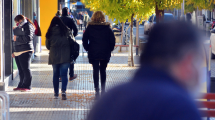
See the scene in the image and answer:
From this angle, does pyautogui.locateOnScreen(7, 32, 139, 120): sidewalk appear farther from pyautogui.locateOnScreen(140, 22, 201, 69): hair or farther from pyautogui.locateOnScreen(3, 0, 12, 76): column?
pyautogui.locateOnScreen(140, 22, 201, 69): hair

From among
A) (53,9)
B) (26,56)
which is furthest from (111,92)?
(53,9)

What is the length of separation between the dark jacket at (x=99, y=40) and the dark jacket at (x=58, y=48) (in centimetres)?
37

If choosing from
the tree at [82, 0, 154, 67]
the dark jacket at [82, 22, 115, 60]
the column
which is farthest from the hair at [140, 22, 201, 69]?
the tree at [82, 0, 154, 67]

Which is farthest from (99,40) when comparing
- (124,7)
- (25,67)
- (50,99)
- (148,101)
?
(148,101)

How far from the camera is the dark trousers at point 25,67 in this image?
7418mm

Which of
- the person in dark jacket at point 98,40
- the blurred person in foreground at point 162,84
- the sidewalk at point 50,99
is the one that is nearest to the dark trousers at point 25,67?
the sidewalk at point 50,99

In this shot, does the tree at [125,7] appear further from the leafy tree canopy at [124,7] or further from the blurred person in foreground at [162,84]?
the blurred person in foreground at [162,84]

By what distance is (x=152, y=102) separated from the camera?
117cm

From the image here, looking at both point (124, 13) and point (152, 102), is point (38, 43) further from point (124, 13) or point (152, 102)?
point (152, 102)

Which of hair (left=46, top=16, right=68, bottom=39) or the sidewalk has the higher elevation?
hair (left=46, top=16, right=68, bottom=39)

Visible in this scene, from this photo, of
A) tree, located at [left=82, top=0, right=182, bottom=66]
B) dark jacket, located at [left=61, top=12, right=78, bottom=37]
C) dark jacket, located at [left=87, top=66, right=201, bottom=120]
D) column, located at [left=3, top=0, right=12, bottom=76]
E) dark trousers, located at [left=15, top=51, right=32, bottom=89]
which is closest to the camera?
dark jacket, located at [left=87, top=66, right=201, bottom=120]

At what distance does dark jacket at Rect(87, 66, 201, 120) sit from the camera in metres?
1.16

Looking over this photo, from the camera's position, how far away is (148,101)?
1.18 metres

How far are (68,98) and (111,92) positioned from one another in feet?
19.4
